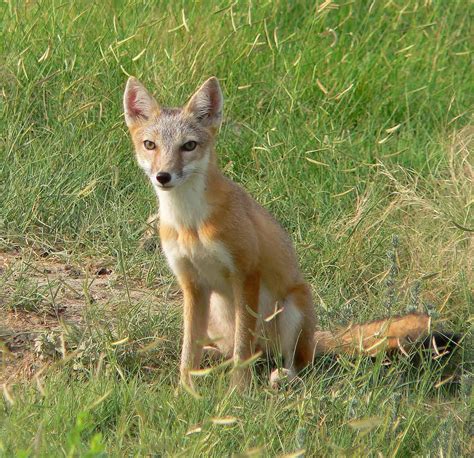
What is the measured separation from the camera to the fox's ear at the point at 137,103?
5547mm

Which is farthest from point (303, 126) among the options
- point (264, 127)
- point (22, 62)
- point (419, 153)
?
point (22, 62)

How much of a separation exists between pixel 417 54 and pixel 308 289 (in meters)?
3.19

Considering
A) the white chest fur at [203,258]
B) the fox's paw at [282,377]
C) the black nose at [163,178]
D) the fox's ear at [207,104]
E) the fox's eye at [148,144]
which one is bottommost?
the fox's paw at [282,377]

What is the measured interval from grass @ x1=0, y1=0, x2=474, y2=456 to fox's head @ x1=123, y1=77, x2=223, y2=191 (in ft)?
2.22

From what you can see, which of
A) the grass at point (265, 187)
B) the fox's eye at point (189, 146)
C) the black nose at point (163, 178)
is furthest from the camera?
the fox's eye at point (189, 146)

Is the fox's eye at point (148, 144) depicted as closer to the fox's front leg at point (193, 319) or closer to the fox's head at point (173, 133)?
the fox's head at point (173, 133)

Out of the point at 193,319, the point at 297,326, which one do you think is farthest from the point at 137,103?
the point at 297,326

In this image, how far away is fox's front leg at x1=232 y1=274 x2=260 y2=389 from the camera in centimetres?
535

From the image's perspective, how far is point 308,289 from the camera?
5.68 meters

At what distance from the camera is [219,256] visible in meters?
5.26

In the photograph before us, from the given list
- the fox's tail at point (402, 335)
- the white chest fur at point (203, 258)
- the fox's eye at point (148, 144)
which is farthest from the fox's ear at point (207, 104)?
→ the fox's tail at point (402, 335)

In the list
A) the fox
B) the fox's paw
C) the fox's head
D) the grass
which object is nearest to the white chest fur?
the fox

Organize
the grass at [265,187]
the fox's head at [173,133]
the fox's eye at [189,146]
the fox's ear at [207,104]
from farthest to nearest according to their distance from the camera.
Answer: the fox's ear at [207,104]
the fox's eye at [189,146]
the fox's head at [173,133]
the grass at [265,187]

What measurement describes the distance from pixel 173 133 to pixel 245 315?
96cm
